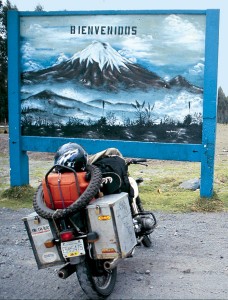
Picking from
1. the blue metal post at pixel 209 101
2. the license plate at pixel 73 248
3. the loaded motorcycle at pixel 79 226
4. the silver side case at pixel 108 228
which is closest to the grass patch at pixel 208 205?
the blue metal post at pixel 209 101

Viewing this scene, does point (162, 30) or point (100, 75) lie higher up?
point (162, 30)

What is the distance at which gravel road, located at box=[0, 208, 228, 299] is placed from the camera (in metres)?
3.97

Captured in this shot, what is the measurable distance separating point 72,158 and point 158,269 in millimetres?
1532

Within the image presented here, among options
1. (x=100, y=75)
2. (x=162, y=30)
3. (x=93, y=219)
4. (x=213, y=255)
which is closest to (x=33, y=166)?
(x=100, y=75)

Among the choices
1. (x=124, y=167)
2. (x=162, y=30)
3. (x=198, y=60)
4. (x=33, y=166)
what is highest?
(x=162, y=30)

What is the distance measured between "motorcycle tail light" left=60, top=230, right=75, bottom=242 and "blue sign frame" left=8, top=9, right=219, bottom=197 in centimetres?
399

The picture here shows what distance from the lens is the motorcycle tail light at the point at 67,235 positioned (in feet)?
11.8

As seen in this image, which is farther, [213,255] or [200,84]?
[200,84]

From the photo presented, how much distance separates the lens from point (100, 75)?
7727 millimetres

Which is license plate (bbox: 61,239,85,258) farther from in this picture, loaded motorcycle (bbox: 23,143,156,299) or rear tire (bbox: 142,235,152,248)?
rear tire (bbox: 142,235,152,248)

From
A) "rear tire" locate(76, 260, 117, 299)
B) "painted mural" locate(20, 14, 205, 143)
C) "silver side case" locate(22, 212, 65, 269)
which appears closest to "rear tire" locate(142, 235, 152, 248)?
"rear tire" locate(76, 260, 117, 299)

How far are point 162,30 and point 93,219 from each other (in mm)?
4521

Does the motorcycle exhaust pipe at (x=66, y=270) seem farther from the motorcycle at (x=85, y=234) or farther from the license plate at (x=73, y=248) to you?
the license plate at (x=73, y=248)

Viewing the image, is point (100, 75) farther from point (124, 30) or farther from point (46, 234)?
→ point (46, 234)
